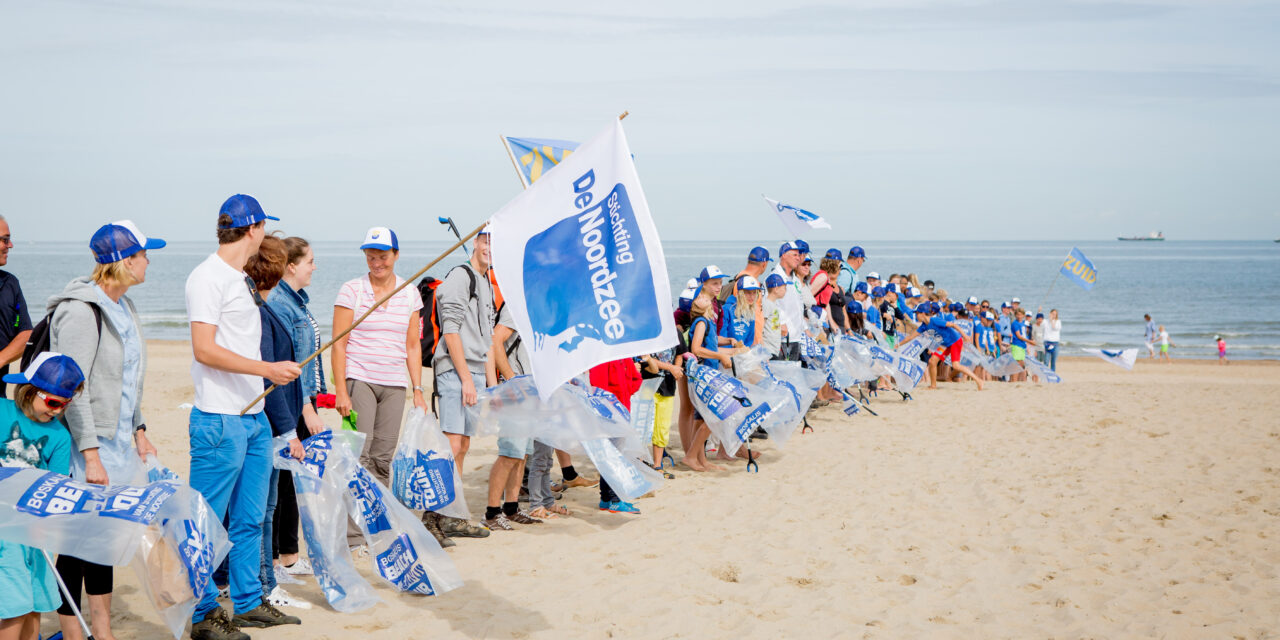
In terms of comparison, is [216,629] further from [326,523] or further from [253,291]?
[253,291]

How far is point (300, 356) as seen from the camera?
180 inches

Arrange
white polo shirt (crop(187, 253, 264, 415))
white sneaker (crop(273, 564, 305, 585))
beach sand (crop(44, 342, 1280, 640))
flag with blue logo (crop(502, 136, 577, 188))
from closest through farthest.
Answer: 1. white polo shirt (crop(187, 253, 264, 415))
2. beach sand (crop(44, 342, 1280, 640))
3. white sneaker (crop(273, 564, 305, 585))
4. flag with blue logo (crop(502, 136, 577, 188))

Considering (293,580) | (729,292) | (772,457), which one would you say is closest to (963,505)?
(772,457)

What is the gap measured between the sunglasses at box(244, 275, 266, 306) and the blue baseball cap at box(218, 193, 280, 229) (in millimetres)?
245

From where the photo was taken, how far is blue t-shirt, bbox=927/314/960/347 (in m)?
13.8

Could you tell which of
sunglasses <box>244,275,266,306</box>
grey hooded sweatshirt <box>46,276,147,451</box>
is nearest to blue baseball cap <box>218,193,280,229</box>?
sunglasses <box>244,275,266,306</box>

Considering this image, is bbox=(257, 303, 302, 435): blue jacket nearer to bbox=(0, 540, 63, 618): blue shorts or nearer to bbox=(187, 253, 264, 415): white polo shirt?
bbox=(187, 253, 264, 415): white polo shirt

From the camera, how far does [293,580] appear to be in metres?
4.74

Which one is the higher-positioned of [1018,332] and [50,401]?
[50,401]

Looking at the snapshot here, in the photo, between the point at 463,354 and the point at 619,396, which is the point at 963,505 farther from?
the point at 463,354

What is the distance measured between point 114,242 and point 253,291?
62cm

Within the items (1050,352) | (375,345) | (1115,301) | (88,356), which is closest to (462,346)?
(375,345)

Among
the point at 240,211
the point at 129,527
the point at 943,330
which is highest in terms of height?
the point at 240,211

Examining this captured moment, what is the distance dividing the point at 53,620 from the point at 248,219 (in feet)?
7.78
